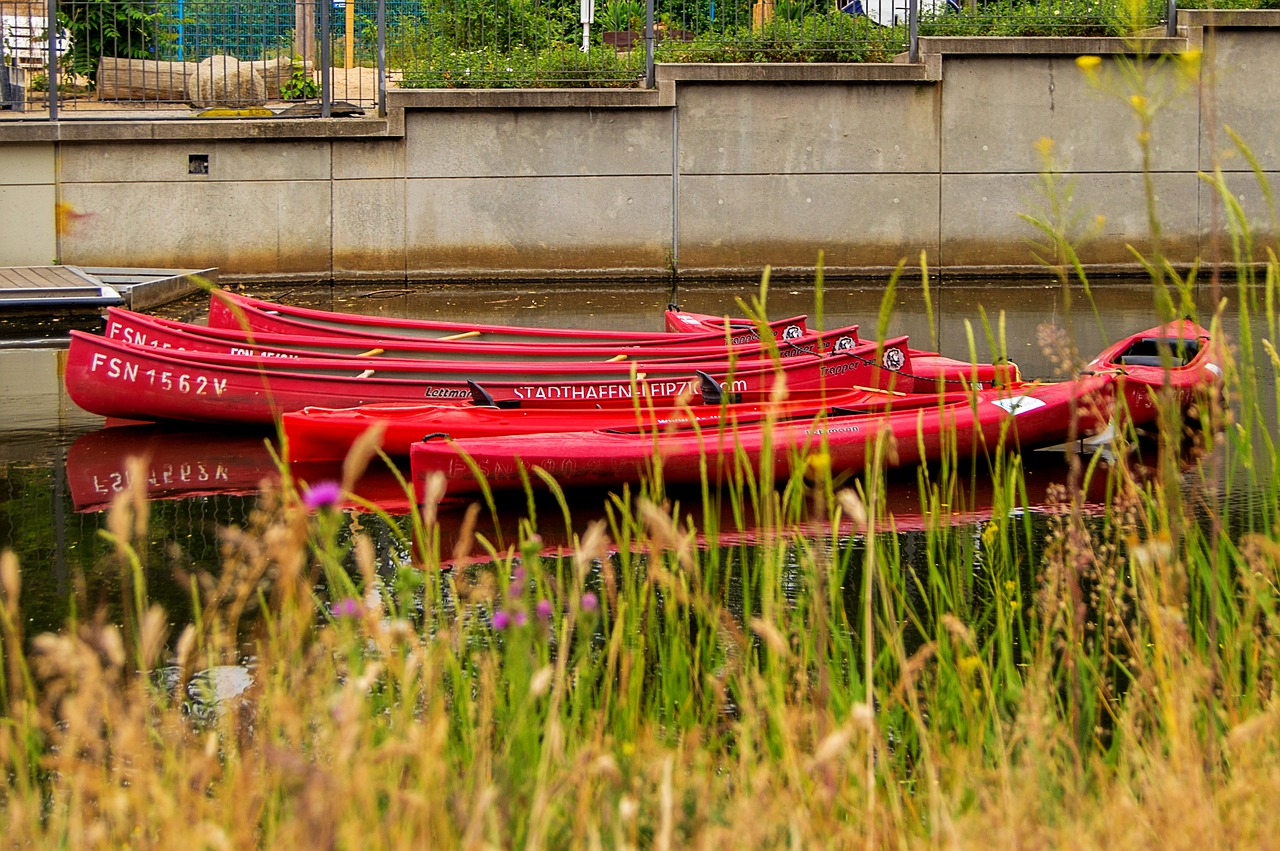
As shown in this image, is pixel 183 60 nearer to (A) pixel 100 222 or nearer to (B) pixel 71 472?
(A) pixel 100 222

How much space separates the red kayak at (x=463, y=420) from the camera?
7.78 m

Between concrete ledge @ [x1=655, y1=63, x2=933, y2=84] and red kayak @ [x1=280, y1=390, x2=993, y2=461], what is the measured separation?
27.9 ft

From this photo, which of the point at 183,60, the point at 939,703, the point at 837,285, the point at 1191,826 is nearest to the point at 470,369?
the point at 939,703

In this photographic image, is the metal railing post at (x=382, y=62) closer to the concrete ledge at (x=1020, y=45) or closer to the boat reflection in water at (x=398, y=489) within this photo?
the concrete ledge at (x=1020, y=45)

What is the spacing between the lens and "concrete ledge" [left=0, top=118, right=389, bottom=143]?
15.1m

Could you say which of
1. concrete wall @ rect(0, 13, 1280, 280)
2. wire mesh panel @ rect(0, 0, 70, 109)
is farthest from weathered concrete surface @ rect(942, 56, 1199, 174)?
wire mesh panel @ rect(0, 0, 70, 109)

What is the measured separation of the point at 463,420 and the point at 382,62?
8.92 m

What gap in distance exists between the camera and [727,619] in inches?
108

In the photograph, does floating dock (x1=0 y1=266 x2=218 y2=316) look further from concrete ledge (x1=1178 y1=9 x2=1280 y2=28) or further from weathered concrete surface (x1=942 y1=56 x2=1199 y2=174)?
concrete ledge (x1=1178 y1=9 x2=1280 y2=28)

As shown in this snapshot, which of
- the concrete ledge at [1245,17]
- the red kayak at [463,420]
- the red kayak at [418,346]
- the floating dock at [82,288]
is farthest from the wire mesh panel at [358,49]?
the red kayak at [463,420]

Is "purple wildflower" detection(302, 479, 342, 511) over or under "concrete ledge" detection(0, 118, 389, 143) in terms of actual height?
under

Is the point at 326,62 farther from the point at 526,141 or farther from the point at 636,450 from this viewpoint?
the point at 636,450

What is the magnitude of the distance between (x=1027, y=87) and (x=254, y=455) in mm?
10317

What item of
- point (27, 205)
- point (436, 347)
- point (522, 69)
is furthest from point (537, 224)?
point (436, 347)
